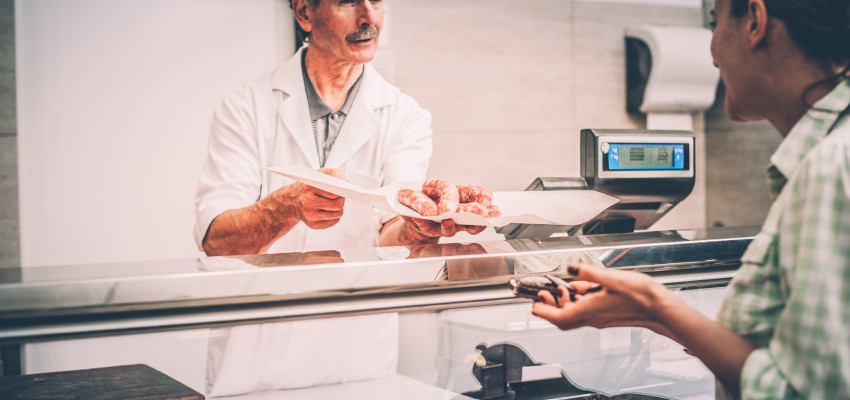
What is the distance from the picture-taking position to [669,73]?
118 inches

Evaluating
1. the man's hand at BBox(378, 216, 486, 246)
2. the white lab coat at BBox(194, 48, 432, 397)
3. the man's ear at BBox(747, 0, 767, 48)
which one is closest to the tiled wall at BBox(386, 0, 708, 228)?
the white lab coat at BBox(194, 48, 432, 397)

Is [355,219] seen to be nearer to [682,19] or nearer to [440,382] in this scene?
[440,382]

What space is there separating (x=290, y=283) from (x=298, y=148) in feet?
3.21

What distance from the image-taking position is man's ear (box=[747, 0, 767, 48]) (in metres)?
0.62

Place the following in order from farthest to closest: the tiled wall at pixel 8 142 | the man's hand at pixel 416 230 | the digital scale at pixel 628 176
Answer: the tiled wall at pixel 8 142 < the digital scale at pixel 628 176 < the man's hand at pixel 416 230

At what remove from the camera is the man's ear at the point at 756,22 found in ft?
2.03

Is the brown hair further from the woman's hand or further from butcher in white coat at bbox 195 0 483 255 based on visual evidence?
butcher in white coat at bbox 195 0 483 255

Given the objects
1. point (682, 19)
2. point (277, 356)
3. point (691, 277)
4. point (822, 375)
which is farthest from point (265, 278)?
point (682, 19)

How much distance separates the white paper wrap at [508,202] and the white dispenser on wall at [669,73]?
2111 mm

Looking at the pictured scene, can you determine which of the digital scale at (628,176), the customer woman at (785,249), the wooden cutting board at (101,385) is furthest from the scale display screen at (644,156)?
the wooden cutting board at (101,385)

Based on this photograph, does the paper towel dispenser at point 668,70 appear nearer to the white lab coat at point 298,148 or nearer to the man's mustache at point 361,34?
the white lab coat at point 298,148

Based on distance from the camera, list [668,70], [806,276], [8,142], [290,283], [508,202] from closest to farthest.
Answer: [806,276] → [290,283] → [508,202] → [8,142] → [668,70]

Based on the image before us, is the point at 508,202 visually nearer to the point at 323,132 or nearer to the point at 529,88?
the point at 323,132

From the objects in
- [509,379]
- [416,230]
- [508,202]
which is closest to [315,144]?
[416,230]
